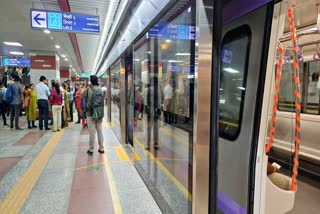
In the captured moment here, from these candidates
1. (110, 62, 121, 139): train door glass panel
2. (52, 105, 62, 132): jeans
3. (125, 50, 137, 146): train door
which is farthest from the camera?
(52, 105, 62, 132): jeans

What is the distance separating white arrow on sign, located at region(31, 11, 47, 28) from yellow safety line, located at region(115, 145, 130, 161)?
3221 mm

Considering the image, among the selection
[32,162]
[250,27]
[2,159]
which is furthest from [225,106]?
[2,159]

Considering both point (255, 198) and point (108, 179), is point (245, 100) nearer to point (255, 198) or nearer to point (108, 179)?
point (255, 198)

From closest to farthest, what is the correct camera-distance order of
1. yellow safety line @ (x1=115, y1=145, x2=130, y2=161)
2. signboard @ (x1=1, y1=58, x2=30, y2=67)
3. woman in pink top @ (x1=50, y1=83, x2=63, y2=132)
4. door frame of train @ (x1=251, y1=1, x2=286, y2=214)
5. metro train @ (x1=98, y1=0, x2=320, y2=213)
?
metro train @ (x1=98, y1=0, x2=320, y2=213) → door frame of train @ (x1=251, y1=1, x2=286, y2=214) → yellow safety line @ (x1=115, y1=145, x2=130, y2=161) → woman in pink top @ (x1=50, y1=83, x2=63, y2=132) → signboard @ (x1=1, y1=58, x2=30, y2=67)

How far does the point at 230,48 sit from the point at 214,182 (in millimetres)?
1229

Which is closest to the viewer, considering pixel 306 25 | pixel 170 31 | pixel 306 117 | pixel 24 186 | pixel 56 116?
pixel 170 31

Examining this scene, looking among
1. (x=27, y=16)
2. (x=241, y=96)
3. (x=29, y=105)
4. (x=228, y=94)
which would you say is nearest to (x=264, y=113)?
(x=241, y=96)

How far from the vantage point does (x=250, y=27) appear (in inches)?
74.0

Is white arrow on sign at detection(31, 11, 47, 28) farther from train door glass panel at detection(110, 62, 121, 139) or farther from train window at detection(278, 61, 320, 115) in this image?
train window at detection(278, 61, 320, 115)

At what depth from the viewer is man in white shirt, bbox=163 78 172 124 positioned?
2.78 meters

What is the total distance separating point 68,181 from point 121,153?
1566mm

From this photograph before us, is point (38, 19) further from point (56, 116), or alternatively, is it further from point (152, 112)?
point (152, 112)

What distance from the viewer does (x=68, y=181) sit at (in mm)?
3408

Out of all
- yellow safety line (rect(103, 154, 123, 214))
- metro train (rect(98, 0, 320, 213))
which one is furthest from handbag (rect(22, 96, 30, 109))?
metro train (rect(98, 0, 320, 213))
